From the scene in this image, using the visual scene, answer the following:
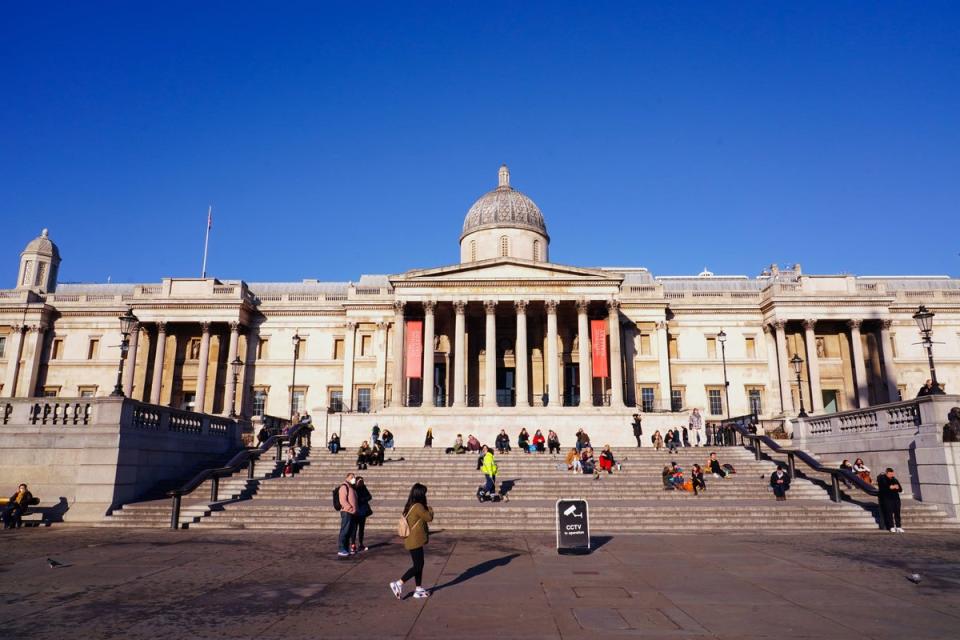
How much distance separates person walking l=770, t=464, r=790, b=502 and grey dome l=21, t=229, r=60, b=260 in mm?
57443

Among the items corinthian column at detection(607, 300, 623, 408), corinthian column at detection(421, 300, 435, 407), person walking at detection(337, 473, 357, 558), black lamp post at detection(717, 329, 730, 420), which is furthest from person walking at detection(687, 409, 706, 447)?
person walking at detection(337, 473, 357, 558)

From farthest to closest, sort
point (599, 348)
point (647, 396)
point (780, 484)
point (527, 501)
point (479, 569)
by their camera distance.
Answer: point (647, 396), point (599, 348), point (527, 501), point (780, 484), point (479, 569)

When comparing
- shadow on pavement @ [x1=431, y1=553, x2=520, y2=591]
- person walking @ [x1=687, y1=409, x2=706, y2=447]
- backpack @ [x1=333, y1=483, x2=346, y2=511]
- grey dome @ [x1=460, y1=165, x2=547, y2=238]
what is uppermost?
grey dome @ [x1=460, y1=165, x2=547, y2=238]

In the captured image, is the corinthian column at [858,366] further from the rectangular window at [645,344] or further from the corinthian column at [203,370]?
the corinthian column at [203,370]

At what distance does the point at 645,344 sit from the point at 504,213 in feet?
49.2

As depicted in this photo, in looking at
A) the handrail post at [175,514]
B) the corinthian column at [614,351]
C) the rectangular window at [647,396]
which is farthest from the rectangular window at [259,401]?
the handrail post at [175,514]

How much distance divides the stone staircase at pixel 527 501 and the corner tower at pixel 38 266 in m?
39.1

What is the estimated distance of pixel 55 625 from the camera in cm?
736

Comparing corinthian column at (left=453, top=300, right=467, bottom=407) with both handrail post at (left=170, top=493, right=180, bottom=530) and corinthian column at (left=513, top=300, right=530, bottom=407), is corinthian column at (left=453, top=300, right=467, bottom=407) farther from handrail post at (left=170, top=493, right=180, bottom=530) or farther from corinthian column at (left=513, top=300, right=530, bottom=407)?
handrail post at (left=170, top=493, right=180, bottom=530)

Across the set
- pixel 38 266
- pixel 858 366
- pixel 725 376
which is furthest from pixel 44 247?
pixel 858 366

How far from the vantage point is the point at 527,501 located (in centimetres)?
2092

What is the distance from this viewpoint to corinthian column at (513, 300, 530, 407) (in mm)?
39719

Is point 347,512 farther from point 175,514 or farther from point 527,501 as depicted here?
point 527,501

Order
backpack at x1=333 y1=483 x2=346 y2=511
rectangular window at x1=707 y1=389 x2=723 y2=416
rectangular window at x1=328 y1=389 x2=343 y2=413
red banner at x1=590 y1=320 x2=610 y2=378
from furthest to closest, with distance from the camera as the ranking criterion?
rectangular window at x1=328 y1=389 x2=343 y2=413, rectangular window at x1=707 y1=389 x2=723 y2=416, red banner at x1=590 y1=320 x2=610 y2=378, backpack at x1=333 y1=483 x2=346 y2=511
